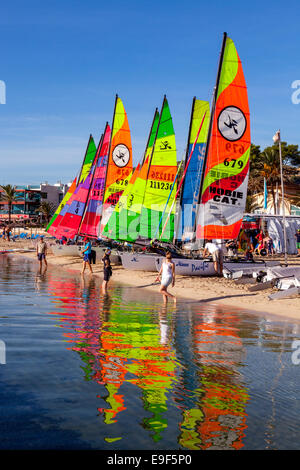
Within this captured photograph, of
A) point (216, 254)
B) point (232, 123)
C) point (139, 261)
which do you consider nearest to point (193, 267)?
point (216, 254)

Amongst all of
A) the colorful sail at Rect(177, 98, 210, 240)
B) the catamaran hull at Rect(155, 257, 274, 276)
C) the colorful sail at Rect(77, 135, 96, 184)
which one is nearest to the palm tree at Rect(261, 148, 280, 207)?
the colorful sail at Rect(77, 135, 96, 184)

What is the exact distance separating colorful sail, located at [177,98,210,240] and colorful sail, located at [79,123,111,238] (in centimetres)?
1054

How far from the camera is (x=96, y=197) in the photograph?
36562 mm

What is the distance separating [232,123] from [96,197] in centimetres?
1586

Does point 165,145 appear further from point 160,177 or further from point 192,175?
point 192,175

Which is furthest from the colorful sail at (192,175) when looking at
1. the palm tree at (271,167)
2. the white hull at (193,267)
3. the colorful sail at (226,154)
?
the palm tree at (271,167)

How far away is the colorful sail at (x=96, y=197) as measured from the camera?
3591cm

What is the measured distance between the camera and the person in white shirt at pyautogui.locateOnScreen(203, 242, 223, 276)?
22328 mm

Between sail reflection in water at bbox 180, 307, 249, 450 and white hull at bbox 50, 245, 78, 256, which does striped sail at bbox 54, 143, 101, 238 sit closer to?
white hull at bbox 50, 245, 78, 256

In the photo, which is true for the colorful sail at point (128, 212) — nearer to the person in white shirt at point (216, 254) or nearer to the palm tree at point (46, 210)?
the person in white shirt at point (216, 254)

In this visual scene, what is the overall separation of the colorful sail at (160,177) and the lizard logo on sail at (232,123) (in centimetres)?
584

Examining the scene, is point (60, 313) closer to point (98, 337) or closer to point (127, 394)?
point (98, 337)

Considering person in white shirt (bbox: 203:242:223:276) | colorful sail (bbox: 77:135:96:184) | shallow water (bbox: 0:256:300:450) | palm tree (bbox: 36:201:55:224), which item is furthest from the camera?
palm tree (bbox: 36:201:55:224)

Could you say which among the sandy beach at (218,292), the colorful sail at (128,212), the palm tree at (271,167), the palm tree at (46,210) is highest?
the palm tree at (271,167)
